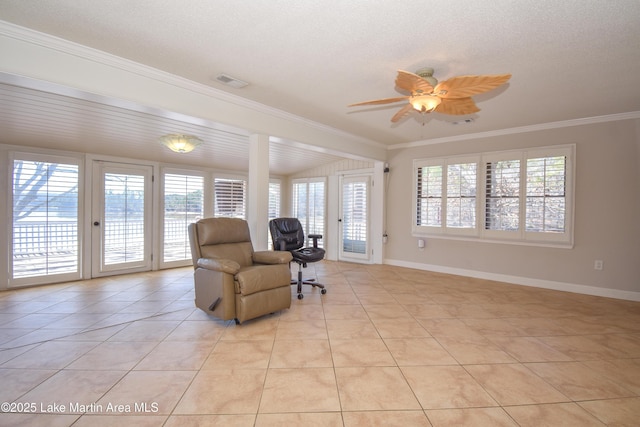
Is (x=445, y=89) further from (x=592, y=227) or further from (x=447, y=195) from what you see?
(x=592, y=227)

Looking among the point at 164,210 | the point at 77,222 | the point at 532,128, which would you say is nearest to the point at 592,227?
the point at 532,128

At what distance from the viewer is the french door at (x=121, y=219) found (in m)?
4.61

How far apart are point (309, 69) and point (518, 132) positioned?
11.7 feet

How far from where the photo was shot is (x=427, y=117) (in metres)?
3.98

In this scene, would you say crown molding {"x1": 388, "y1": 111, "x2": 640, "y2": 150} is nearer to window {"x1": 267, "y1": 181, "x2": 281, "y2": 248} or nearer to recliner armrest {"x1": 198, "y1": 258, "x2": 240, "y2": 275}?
window {"x1": 267, "y1": 181, "x2": 281, "y2": 248}

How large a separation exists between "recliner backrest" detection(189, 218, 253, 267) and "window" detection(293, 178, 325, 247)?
129 inches

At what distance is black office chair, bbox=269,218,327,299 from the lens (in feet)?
12.6

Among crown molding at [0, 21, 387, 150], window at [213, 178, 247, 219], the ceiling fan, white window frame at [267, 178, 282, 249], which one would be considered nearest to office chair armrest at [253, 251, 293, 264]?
crown molding at [0, 21, 387, 150]

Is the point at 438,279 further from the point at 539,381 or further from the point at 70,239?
the point at 70,239

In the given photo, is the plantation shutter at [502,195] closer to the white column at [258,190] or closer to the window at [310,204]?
the window at [310,204]

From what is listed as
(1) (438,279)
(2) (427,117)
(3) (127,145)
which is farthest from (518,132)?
(3) (127,145)

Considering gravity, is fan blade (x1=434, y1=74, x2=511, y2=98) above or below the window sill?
above

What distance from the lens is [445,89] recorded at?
222cm

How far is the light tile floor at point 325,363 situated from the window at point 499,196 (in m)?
1.15
